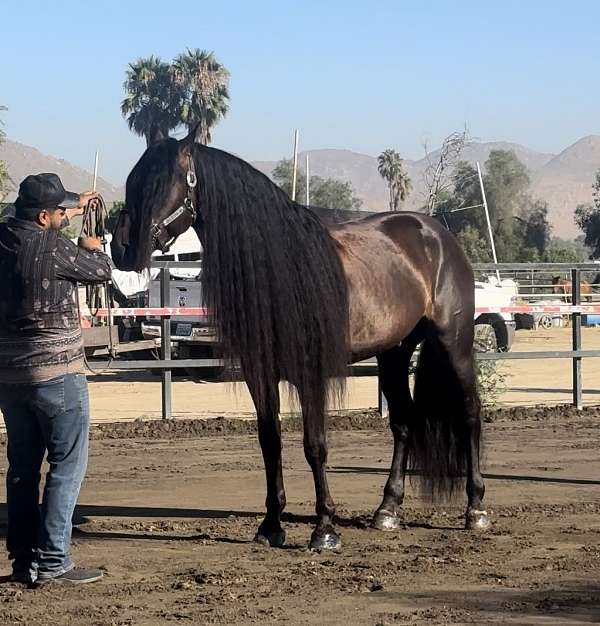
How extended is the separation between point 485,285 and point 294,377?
703 inches

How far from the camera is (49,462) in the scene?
529cm

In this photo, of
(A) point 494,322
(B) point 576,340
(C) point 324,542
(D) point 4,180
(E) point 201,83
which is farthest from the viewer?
(E) point 201,83

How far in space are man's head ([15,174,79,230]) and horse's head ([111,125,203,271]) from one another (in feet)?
2.21

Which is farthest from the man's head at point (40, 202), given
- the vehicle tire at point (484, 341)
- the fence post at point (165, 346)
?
the vehicle tire at point (484, 341)

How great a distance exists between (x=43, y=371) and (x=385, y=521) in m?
2.56

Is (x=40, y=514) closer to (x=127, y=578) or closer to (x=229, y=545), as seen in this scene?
(x=127, y=578)

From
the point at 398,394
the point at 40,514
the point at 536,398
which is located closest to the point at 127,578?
the point at 40,514

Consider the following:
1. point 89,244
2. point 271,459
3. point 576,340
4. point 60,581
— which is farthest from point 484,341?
point 60,581

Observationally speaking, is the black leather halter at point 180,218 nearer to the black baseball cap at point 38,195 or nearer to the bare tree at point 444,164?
the black baseball cap at point 38,195

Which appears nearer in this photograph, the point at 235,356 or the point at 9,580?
the point at 9,580

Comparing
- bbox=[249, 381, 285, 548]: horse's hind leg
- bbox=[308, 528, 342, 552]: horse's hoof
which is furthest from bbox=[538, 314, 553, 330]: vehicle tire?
bbox=[308, 528, 342, 552]: horse's hoof

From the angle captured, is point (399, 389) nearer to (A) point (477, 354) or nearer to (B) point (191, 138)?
(B) point (191, 138)

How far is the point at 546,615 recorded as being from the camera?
15.5 ft

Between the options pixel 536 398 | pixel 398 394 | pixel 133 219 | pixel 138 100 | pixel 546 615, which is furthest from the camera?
pixel 138 100
